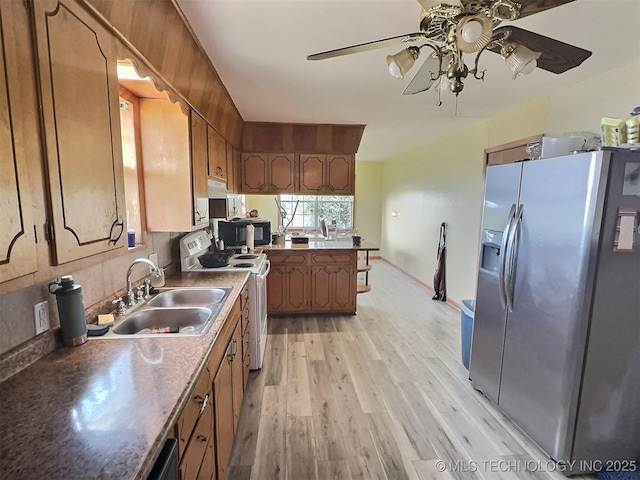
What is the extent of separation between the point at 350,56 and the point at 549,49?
1.12 m

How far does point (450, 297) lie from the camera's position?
4625 millimetres

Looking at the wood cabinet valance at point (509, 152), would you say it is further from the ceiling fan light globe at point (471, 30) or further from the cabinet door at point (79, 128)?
the cabinet door at point (79, 128)

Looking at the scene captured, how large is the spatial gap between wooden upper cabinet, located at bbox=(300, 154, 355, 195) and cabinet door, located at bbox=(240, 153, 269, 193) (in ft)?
1.69

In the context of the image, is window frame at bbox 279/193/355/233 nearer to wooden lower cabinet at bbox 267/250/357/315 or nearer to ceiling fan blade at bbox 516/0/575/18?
wooden lower cabinet at bbox 267/250/357/315

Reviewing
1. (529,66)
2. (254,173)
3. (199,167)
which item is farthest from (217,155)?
(529,66)

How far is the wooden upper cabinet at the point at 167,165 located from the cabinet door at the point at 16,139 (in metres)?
1.28

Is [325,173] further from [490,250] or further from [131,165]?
[131,165]

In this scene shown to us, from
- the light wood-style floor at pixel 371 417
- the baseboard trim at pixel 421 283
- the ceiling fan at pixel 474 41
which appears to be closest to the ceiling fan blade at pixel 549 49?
the ceiling fan at pixel 474 41

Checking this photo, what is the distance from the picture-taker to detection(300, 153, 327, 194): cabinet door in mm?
4305

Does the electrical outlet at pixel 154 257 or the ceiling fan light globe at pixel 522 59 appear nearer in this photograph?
the ceiling fan light globe at pixel 522 59

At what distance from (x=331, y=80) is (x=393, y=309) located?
3122mm

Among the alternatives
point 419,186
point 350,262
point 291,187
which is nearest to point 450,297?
point 350,262

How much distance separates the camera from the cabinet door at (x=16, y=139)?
72cm

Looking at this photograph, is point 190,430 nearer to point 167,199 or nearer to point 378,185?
point 167,199
